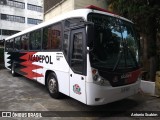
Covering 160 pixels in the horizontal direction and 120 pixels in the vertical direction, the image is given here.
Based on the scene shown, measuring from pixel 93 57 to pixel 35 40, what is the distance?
454cm

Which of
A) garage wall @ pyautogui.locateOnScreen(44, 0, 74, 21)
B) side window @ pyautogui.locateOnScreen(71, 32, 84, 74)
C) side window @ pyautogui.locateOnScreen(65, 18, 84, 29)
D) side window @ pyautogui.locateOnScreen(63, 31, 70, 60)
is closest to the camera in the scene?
side window @ pyautogui.locateOnScreen(71, 32, 84, 74)

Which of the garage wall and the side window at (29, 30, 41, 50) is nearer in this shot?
the side window at (29, 30, 41, 50)

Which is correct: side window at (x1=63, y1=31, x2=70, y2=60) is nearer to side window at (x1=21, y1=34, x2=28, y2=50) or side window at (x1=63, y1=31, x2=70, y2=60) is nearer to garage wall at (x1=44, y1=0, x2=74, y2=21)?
side window at (x1=21, y1=34, x2=28, y2=50)

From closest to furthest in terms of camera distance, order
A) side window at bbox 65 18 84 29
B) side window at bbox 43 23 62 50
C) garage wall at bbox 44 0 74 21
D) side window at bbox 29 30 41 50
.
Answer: side window at bbox 65 18 84 29 < side window at bbox 43 23 62 50 < side window at bbox 29 30 41 50 < garage wall at bbox 44 0 74 21

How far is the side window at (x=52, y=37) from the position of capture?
6.72 m

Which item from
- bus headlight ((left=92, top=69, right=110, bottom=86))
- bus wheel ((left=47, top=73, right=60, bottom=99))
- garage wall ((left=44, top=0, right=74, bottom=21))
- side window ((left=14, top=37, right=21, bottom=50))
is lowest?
bus wheel ((left=47, top=73, right=60, bottom=99))

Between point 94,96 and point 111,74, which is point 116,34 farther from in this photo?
point 94,96

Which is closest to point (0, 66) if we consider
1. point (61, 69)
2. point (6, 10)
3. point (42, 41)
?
point (42, 41)

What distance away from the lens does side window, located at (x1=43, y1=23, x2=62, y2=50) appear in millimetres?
6723

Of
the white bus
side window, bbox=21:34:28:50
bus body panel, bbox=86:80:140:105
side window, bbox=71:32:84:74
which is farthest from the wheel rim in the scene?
side window, bbox=21:34:28:50

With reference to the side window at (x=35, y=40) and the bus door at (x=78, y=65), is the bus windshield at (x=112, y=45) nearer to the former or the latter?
the bus door at (x=78, y=65)

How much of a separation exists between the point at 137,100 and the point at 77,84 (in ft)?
9.44

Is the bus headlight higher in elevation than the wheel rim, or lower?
higher

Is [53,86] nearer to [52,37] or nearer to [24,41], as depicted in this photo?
[52,37]
